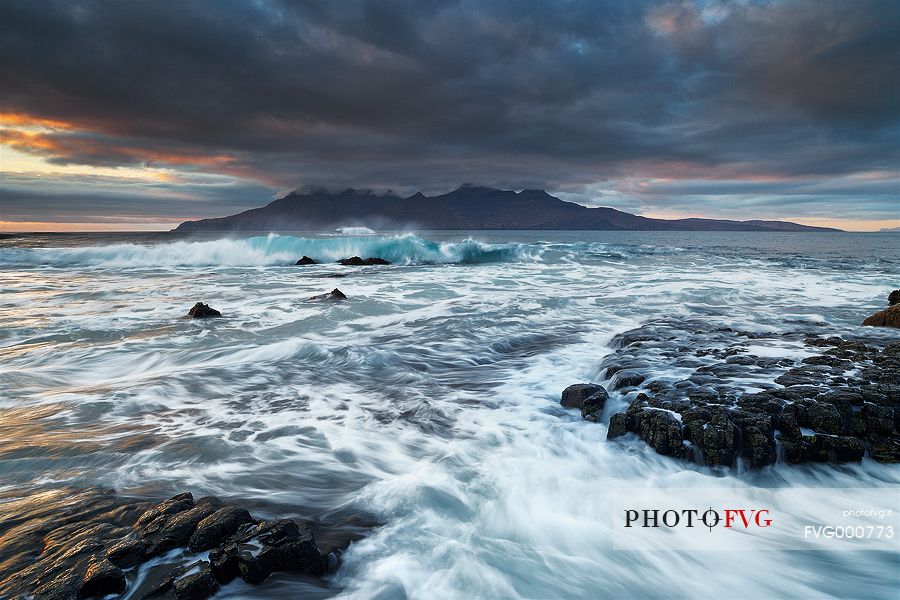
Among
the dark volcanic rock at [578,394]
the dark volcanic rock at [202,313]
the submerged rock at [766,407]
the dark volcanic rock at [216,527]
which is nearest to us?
the dark volcanic rock at [216,527]

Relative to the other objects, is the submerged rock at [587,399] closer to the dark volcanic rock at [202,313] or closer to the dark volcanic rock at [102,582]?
the dark volcanic rock at [102,582]

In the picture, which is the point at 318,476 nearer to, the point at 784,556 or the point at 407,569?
the point at 407,569

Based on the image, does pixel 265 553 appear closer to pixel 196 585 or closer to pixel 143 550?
pixel 196 585

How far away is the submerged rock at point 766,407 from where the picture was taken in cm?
400

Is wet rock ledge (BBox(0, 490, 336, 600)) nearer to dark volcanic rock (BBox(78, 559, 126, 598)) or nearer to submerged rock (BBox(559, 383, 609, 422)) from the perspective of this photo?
dark volcanic rock (BBox(78, 559, 126, 598))

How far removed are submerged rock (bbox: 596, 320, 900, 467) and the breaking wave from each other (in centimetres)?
2790

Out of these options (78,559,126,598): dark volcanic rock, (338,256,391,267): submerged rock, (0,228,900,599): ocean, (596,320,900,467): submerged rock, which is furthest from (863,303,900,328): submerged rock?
(338,256,391,267): submerged rock

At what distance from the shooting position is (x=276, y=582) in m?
2.76

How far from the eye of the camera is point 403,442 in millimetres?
4734

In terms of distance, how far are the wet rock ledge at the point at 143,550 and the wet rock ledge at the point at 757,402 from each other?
11.0ft

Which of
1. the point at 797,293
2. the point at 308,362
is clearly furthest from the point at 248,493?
the point at 797,293

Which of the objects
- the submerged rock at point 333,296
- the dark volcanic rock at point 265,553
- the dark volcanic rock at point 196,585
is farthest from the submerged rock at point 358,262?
the dark volcanic rock at point 196,585

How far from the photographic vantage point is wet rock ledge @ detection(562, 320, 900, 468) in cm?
401

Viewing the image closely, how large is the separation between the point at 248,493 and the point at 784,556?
14.0ft
